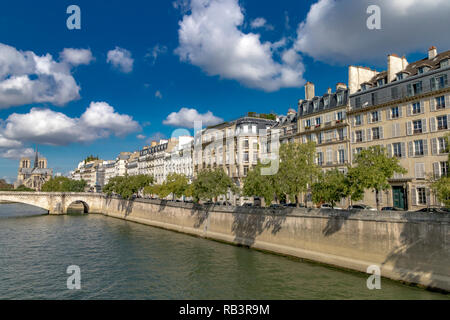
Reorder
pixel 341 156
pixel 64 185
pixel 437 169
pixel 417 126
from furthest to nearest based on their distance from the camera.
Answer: pixel 64 185 < pixel 341 156 < pixel 417 126 < pixel 437 169

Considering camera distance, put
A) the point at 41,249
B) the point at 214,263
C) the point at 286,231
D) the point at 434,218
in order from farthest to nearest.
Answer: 1. the point at 41,249
2. the point at 286,231
3. the point at 214,263
4. the point at 434,218

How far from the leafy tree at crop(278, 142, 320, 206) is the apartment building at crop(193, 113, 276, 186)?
20187 millimetres

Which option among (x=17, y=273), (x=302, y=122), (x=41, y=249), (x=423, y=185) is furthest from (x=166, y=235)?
(x=423, y=185)

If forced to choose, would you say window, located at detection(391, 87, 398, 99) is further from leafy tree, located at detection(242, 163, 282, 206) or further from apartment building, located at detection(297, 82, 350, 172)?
leafy tree, located at detection(242, 163, 282, 206)

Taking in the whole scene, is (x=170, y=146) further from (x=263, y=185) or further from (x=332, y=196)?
(x=332, y=196)

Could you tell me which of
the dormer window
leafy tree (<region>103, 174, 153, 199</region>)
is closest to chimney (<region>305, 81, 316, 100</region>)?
the dormer window

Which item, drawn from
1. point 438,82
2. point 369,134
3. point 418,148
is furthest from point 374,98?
point 418,148

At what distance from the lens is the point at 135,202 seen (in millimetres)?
66562

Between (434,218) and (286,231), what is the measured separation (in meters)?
13.4

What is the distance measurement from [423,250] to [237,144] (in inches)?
1492

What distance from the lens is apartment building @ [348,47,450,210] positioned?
1281 inches

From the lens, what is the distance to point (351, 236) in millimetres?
26344

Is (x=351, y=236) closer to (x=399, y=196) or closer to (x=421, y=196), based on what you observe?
(x=421, y=196)

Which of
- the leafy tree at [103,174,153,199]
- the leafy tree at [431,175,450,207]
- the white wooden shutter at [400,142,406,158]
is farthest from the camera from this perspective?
the leafy tree at [103,174,153,199]
